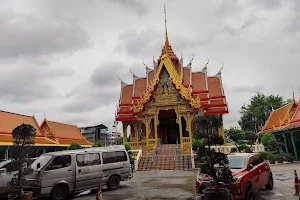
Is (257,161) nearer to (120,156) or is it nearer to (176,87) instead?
(120,156)

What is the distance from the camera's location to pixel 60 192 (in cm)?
841

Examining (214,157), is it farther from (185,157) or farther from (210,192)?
(185,157)

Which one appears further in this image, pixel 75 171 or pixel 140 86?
pixel 140 86

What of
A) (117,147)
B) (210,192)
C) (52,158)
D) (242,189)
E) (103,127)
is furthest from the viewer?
(103,127)

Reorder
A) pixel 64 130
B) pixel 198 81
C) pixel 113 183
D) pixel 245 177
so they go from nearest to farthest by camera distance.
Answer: pixel 245 177
pixel 113 183
pixel 198 81
pixel 64 130

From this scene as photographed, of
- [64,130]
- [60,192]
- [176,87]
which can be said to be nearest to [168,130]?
[176,87]

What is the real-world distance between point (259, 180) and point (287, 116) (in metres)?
17.7

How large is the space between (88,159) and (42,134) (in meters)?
20.4

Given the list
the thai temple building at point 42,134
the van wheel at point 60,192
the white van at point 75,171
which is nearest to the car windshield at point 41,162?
the white van at point 75,171

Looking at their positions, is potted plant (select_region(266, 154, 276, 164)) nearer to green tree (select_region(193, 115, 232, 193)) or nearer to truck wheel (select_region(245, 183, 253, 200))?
truck wheel (select_region(245, 183, 253, 200))

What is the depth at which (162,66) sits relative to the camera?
928 inches

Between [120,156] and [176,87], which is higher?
[176,87]

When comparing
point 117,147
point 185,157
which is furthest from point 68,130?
point 117,147

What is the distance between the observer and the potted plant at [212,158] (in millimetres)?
5858
